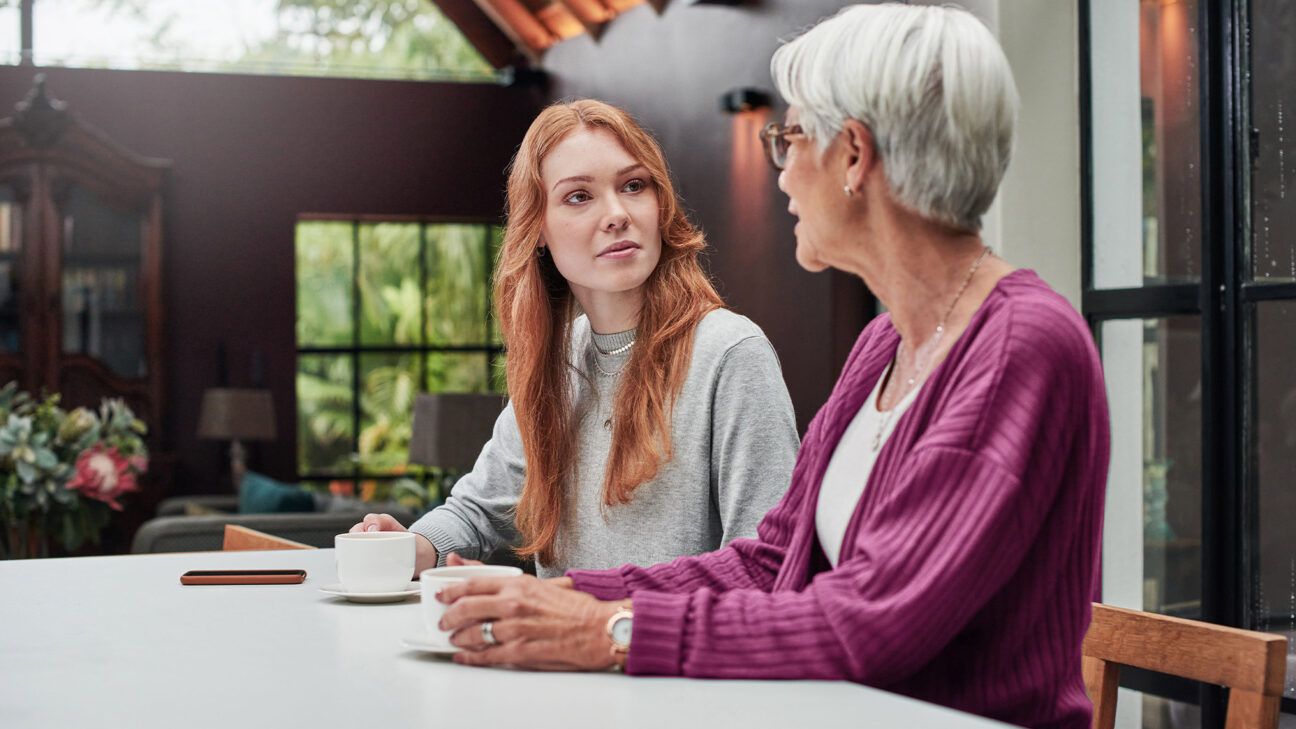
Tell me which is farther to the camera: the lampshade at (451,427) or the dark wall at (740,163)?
the dark wall at (740,163)

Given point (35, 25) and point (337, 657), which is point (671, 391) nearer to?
point (337, 657)

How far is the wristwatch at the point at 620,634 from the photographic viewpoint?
113 centimetres

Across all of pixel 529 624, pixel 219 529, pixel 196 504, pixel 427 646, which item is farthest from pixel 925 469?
pixel 196 504

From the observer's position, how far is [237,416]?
28.2 ft

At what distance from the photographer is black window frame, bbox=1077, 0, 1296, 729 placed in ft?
11.3

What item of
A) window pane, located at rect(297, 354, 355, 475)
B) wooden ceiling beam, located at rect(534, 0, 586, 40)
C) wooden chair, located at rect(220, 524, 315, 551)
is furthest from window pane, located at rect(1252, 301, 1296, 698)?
window pane, located at rect(297, 354, 355, 475)

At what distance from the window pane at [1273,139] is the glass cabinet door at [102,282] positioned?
23.0 ft

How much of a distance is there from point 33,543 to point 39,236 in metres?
5.08

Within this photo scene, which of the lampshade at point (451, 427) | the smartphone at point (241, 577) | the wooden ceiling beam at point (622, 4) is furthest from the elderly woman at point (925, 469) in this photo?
the wooden ceiling beam at point (622, 4)

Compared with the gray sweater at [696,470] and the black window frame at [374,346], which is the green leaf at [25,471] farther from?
the black window frame at [374,346]

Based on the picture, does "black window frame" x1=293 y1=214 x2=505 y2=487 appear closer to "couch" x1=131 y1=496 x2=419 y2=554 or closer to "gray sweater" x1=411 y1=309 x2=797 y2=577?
"couch" x1=131 y1=496 x2=419 y2=554

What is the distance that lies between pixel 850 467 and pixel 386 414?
10.5m

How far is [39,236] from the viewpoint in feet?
27.9

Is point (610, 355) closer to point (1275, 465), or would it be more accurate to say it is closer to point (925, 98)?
point (925, 98)
